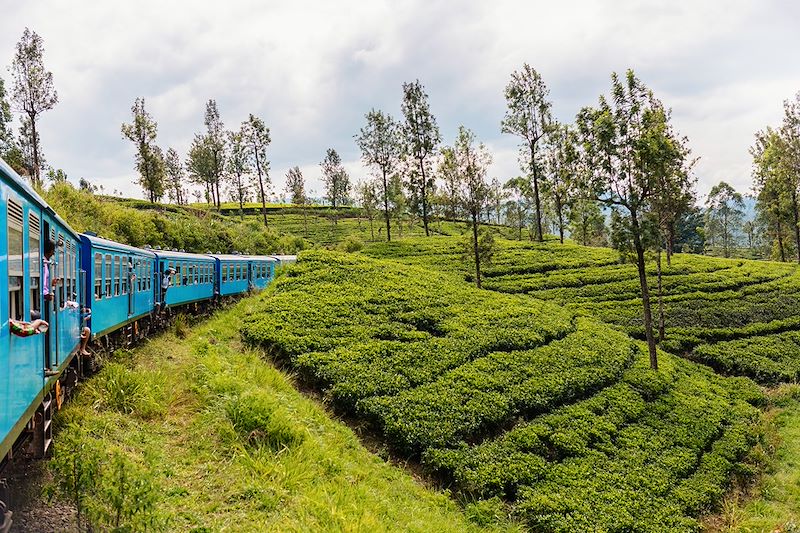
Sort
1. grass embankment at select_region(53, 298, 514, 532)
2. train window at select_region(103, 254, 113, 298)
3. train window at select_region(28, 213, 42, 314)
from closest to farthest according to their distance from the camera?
train window at select_region(28, 213, 42, 314), grass embankment at select_region(53, 298, 514, 532), train window at select_region(103, 254, 113, 298)

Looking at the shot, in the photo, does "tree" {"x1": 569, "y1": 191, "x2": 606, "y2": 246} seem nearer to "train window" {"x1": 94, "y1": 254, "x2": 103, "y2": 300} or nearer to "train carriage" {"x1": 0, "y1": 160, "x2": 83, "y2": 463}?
"train window" {"x1": 94, "y1": 254, "x2": 103, "y2": 300}

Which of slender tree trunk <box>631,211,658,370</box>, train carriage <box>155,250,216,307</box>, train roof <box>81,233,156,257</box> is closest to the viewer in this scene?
train roof <box>81,233,156,257</box>

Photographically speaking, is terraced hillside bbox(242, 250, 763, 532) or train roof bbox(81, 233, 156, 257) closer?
train roof bbox(81, 233, 156, 257)

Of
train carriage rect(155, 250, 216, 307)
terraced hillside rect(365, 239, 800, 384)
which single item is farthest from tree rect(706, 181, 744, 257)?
train carriage rect(155, 250, 216, 307)

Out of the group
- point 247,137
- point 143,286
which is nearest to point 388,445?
point 143,286

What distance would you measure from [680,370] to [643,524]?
11890 mm

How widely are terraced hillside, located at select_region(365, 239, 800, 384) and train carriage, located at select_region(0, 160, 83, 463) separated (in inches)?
960

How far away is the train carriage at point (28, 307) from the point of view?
453 centimetres

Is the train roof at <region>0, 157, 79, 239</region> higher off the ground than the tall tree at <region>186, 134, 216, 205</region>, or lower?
lower

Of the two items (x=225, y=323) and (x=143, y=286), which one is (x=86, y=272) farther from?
(x=225, y=323)

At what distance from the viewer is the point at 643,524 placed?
1113cm

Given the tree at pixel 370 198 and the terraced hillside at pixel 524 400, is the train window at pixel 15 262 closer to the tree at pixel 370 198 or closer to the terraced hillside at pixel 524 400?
the terraced hillside at pixel 524 400

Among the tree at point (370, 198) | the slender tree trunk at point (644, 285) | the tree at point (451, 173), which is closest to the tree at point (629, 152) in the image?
the slender tree trunk at point (644, 285)

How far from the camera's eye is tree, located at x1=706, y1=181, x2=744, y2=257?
6800cm
